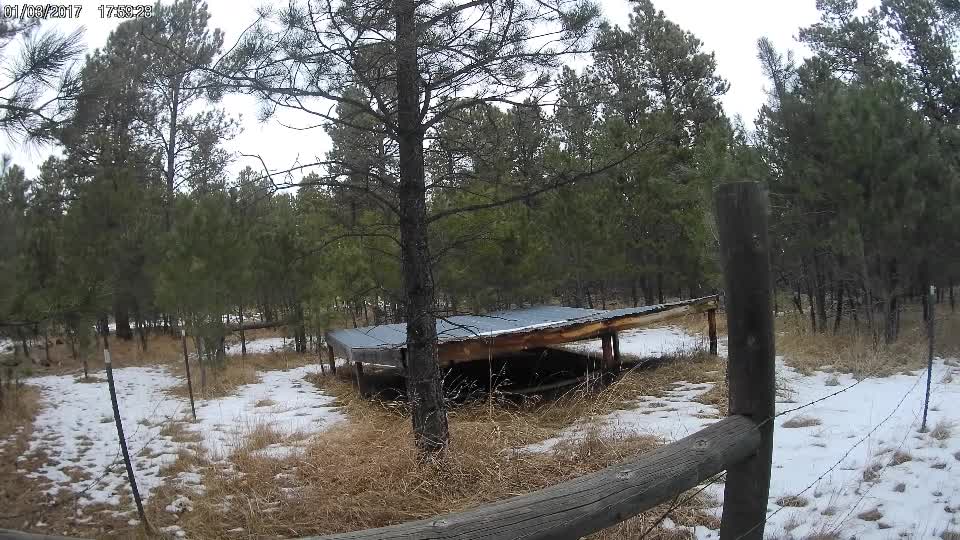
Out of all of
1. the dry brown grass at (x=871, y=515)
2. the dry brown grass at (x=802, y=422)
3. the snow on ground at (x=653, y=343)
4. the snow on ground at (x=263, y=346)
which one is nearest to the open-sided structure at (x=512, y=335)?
the snow on ground at (x=653, y=343)

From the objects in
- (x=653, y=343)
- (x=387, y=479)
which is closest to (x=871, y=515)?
(x=387, y=479)

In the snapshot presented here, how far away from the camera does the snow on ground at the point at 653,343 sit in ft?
39.8

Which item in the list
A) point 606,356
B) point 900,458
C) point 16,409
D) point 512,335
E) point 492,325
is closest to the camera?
point 900,458

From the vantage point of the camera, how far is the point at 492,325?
10.4 metres

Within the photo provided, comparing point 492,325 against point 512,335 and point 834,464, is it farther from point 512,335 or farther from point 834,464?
point 834,464

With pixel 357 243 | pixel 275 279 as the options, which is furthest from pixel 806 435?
pixel 275 279

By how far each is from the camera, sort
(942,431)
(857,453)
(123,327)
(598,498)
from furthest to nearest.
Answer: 1. (123,327)
2. (942,431)
3. (857,453)
4. (598,498)

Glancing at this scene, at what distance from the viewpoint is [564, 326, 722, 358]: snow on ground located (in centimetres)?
1212

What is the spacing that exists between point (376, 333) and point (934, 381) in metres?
8.32

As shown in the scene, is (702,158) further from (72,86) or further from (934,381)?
(72,86)

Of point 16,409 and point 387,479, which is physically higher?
point 16,409

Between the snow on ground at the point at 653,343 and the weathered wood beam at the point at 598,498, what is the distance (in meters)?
9.71

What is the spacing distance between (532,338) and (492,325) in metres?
1.96

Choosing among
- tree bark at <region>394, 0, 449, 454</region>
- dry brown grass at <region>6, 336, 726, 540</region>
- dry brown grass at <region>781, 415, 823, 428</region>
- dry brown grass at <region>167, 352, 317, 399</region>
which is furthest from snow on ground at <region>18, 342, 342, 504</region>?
dry brown grass at <region>781, 415, 823, 428</region>
